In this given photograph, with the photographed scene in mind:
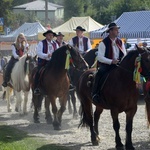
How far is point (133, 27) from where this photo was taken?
1320 inches

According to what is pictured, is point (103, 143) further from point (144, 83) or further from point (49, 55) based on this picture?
point (49, 55)

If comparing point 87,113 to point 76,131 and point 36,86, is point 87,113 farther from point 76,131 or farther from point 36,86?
point 36,86

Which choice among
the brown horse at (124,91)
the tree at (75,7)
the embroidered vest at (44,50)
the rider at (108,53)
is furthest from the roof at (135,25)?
the tree at (75,7)

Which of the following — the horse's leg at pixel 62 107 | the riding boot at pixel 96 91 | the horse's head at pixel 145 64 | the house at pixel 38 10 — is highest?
the house at pixel 38 10

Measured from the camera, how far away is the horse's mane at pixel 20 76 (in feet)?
63.0

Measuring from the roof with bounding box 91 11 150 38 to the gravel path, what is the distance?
13.6 m

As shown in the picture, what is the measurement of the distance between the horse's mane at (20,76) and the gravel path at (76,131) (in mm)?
952

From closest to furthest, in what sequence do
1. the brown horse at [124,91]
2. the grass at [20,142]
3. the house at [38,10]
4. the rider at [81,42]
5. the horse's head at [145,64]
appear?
the horse's head at [145,64], the brown horse at [124,91], the grass at [20,142], the rider at [81,42], the house at [38,10]

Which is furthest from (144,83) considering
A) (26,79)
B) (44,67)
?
(26,79)

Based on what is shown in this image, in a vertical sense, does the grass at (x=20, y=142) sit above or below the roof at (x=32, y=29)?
below

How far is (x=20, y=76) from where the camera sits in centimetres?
1936

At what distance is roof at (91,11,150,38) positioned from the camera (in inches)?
1282

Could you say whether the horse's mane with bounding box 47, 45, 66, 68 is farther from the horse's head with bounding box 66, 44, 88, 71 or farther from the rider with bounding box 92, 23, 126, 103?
the rider with bounding box 92, 23, 126, 103

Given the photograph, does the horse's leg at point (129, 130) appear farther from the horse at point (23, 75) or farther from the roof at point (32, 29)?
the roof at point (32, 29)
